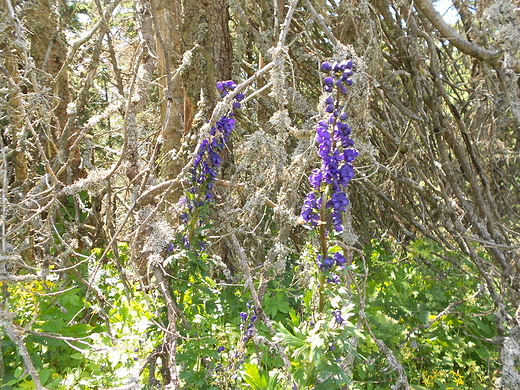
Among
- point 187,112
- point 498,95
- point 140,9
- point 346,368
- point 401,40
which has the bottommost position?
point 346,368

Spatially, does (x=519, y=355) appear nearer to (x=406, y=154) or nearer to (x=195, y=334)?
(x=406, y=154)

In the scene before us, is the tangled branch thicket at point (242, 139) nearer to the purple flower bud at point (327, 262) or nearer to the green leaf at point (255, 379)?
the green leaf at point (255, 379)

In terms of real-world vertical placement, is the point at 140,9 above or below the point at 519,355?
above

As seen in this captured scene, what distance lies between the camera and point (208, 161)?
7.09ft

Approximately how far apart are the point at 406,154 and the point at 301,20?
4.54ft

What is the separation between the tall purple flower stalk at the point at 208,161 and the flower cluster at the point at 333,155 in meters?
0.70

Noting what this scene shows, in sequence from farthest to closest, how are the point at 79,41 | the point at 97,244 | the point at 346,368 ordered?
1. the point at 97,244
2. the point at 79,41
3. the point at 346,368

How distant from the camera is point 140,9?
9.27ft

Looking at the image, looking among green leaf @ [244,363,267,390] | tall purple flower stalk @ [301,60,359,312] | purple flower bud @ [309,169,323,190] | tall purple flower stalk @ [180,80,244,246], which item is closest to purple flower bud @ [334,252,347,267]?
tall purple flower stalk @ [301,60,359,312]

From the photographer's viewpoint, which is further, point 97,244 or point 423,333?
point 97,244

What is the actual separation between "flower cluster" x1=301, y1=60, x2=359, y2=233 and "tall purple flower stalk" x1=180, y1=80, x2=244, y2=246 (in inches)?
27.7

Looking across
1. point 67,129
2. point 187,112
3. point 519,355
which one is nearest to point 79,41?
point 67,129

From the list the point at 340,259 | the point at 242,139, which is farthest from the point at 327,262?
the point at 242,139

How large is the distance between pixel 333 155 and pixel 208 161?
2.90ft
